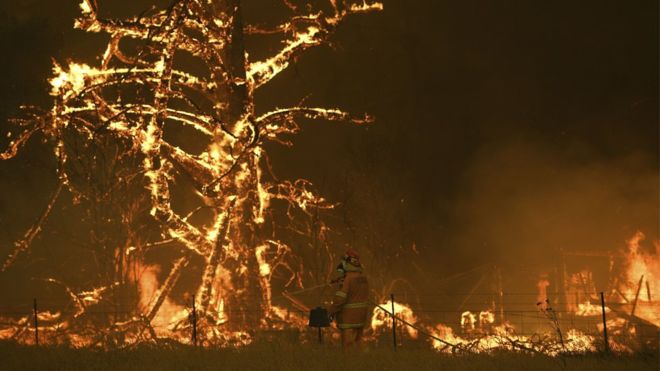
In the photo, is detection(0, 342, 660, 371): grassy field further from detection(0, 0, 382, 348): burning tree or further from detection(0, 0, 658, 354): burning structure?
detection(0, 0, 382, 348): burning tree

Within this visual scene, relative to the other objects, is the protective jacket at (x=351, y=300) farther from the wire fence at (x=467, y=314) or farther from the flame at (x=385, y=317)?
the flame at (x=385, y=317)

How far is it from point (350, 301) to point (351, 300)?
0.07 feet

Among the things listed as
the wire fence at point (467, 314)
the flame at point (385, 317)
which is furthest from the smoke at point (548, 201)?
the flame at point (385, 317)

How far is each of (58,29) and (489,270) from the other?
16.4m

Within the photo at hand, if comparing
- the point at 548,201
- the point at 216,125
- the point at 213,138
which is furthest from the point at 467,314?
the point at 216,125

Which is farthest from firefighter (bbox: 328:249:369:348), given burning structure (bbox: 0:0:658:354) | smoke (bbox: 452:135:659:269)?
smoke (bbox: 452:135:659:269)

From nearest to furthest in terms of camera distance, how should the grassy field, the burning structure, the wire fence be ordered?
the grassy field < the burning structure < the wire fence

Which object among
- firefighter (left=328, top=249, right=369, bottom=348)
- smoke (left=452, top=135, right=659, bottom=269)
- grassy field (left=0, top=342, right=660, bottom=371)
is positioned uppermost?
smoke (left=452, top=135, right=659, bottom=269)

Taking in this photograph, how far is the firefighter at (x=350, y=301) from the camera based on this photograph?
35.8ft

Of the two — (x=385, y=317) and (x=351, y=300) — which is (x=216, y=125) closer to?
(x=351, y=300)

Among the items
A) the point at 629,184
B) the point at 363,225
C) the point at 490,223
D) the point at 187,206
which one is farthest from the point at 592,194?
the point at 187,206

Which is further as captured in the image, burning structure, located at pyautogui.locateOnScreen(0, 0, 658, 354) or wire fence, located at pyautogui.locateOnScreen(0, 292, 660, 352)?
wire fence, located at pyautogui.locateOnScreen(0, 292, 660, 352)

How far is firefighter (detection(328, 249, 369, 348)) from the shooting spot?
10.9m

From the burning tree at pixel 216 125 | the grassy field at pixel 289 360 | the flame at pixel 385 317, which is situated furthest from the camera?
the flame at pixel 385 317
